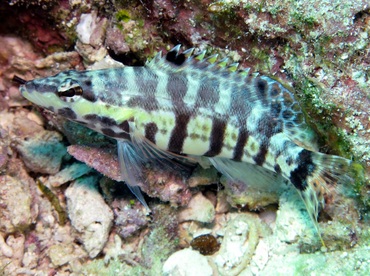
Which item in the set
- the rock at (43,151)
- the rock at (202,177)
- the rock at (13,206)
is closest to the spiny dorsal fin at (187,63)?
the rock at (202,177)

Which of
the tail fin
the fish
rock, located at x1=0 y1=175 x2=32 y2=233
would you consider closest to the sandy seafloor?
rock, located at x1=0 y1=175 x2=32 y2=233

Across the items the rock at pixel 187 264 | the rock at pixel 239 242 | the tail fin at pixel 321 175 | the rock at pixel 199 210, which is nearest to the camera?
the tail fin at pixel 321 175

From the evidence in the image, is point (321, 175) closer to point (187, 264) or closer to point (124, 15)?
point (187, 264)

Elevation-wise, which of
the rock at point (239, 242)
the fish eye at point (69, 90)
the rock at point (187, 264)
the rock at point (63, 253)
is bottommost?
the rock at point (63, 253)

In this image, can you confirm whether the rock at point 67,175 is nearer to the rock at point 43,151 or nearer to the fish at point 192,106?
the rock at point 43,151

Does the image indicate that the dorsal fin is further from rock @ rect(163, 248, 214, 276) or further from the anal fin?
rock @ rect(163, 248, 214, 276)

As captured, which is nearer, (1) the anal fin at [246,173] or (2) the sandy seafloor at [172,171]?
(2) the sandy seafloor at [172,171]
